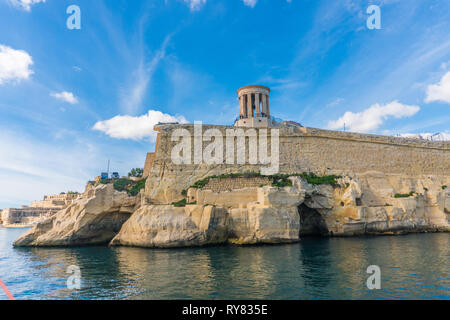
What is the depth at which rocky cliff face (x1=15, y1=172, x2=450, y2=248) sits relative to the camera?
55.2ft

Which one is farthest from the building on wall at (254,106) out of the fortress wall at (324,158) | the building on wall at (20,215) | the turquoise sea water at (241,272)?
the building on wall at (20,215)

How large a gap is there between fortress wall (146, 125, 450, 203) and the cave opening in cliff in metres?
3.66

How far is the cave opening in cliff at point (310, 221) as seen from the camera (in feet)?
69.7

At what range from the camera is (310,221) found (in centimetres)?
2203

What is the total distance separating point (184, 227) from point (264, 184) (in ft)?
20.8

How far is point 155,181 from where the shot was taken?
2136cm

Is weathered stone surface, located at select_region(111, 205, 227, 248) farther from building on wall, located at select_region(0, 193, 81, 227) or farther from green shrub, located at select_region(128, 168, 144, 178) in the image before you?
building on wall, located at select_region(0, 193, 81, 227)

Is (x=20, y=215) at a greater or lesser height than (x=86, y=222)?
lesser

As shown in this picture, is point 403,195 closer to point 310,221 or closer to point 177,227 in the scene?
point 310,221

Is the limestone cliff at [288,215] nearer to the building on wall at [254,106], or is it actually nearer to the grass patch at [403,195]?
the grass patch at [403,195]

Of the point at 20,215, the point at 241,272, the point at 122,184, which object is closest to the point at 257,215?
the point at 241,272

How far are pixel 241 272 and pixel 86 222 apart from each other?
1326 cm

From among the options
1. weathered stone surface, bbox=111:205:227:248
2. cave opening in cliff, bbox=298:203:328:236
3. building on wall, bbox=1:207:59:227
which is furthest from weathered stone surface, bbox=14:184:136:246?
building on wall, bbox=1:207:59:227
